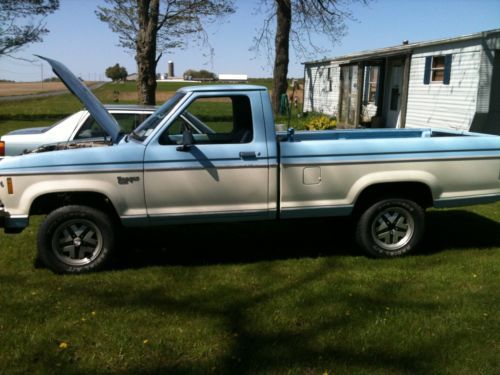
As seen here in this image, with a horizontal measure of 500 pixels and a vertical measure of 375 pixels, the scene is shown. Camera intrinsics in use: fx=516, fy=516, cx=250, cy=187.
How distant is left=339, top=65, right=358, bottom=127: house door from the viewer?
19.9m

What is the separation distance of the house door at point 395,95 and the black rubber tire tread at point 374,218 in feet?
42.8

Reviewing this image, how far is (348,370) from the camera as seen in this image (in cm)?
348

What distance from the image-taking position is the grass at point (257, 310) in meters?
3.62

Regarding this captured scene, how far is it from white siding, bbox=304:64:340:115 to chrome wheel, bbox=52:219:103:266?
1972 centimetres

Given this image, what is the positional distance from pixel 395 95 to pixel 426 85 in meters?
2.46

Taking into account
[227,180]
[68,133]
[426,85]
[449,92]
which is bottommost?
[227,180]

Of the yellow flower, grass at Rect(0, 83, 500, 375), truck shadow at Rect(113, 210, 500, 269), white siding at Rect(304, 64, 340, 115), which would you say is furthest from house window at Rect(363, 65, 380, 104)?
the yellow flower

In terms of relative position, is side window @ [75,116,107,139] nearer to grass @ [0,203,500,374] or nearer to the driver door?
grass @ [0,203,500,374]

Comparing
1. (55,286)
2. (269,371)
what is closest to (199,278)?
(55,286)

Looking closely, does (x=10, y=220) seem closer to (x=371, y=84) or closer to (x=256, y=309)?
(x=256, y=309)

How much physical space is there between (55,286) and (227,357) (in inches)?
84.0

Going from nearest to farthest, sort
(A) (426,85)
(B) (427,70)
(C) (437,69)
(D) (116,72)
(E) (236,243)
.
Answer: (E) (236,243) → (C) (437,69) → (B) (427,70) → (A) (426,85) → (D) (116,72)

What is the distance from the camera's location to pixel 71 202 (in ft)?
17.1

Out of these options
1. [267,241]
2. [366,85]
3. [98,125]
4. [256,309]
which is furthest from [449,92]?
[256,309]
